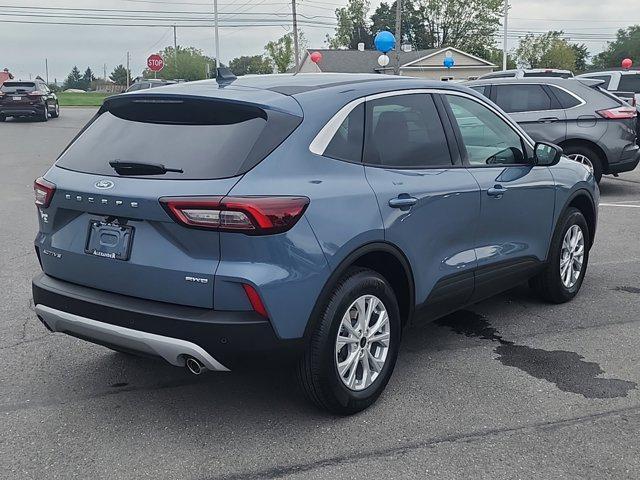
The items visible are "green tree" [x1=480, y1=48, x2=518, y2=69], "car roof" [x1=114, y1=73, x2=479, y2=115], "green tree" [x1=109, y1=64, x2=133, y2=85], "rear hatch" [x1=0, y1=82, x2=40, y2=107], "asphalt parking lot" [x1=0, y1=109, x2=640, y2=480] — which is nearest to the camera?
"asphalt parking lot" [x1=0, y1=109, x2=640, y2=480]

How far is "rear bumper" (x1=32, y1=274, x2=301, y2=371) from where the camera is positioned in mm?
3406

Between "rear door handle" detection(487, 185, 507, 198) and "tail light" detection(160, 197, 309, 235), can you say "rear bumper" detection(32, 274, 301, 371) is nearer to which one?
"tail light" detection(160, 197, 309, 235)

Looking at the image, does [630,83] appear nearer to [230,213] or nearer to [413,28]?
[230,213]

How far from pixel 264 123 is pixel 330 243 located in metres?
0.65

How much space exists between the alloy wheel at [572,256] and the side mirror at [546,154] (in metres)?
0.71

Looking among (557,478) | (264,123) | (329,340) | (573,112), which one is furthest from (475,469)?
(573,112)

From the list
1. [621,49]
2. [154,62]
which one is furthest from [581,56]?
[154,62]

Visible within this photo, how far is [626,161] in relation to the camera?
447 inches

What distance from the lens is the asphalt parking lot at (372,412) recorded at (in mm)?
3484

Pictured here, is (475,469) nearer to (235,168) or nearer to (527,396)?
(527,396)

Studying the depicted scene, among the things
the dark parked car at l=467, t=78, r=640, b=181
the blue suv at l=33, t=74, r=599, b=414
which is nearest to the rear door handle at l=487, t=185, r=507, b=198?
the blue suv at l=33, t=74, r=599, b=414

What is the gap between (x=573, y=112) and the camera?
11172 mm

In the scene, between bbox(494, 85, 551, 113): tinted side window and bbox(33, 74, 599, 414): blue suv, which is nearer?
bbox(33, 74, 599, 414): blue suv

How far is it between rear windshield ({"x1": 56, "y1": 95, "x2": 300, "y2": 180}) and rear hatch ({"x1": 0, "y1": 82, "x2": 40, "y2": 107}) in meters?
28.5
